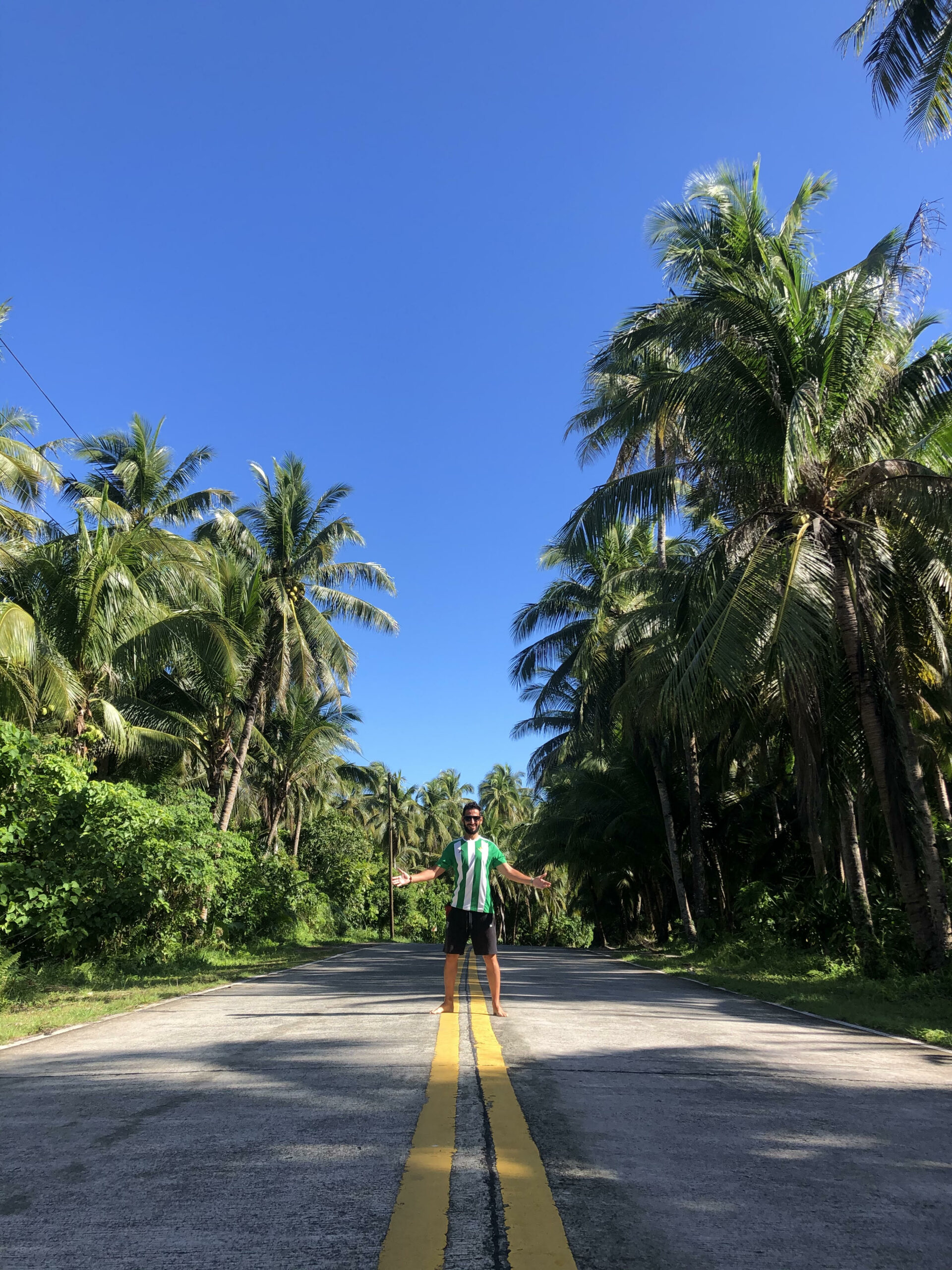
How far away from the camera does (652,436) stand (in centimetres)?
2012

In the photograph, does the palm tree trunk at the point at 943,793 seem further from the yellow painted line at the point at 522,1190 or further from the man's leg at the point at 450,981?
the yellow painted line at the point at 522,1190

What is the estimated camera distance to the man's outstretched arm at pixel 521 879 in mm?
6293

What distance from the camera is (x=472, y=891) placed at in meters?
6.64

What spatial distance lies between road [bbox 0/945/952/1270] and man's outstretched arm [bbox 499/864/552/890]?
3.36 feet

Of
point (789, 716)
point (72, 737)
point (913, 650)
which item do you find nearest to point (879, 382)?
point (913, 650)

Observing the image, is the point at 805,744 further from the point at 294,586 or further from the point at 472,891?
the point at 294,586

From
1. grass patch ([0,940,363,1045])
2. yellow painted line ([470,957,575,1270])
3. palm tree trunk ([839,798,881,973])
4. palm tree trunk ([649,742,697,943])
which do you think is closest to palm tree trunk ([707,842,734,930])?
palm tree trunk ([649,742,697,943])

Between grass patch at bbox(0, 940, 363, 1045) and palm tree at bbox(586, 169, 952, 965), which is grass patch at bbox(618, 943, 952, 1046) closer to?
palm tree at bbox(586, 169, 952, 965)

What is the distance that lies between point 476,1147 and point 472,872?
11.5 feet

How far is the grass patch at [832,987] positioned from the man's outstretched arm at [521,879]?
9.78 ft

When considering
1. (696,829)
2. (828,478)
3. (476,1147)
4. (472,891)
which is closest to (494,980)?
(472,891)

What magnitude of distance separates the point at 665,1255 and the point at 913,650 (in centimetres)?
1140

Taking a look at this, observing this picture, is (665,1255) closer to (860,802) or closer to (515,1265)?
(515,1265)

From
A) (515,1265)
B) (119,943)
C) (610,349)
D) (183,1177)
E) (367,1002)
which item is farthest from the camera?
(610,349)
